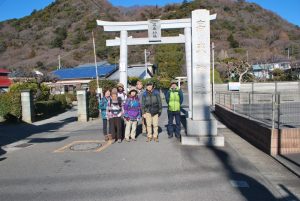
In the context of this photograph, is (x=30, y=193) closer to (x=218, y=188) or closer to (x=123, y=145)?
(x=218, y=188)

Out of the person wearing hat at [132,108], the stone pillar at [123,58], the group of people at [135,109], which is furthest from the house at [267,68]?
the person wearing hat at [132,108]

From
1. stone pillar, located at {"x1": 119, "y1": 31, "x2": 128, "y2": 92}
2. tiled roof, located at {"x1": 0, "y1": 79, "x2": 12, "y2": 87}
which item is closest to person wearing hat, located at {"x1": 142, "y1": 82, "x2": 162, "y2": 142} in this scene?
stone pillar, located at {"x1": 119, "y1": 31, "x2": 128, "y2": 92}

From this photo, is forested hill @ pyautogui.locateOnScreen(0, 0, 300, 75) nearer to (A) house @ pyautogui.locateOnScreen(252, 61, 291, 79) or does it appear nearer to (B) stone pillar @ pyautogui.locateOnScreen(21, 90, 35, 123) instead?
(A) house @ pyautogui.locateOnScreen(252, 61, 291, 79)

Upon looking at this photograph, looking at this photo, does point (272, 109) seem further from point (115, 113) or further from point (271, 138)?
point (115, 113)

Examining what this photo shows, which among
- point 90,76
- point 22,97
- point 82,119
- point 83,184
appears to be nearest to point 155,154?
point 83,184

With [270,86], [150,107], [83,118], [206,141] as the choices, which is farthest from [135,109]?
[270,86]

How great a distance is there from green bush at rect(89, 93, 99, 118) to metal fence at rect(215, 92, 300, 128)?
29.7 feet

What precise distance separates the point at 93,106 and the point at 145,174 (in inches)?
530

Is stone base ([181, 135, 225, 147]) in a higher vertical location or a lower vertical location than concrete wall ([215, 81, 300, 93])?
lower

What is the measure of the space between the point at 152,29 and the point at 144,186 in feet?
34.8

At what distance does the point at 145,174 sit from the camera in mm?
6605

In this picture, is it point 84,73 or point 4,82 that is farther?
point 4,82

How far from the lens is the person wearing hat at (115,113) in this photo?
33.7 ft

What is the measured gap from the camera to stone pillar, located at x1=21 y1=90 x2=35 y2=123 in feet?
57.5
